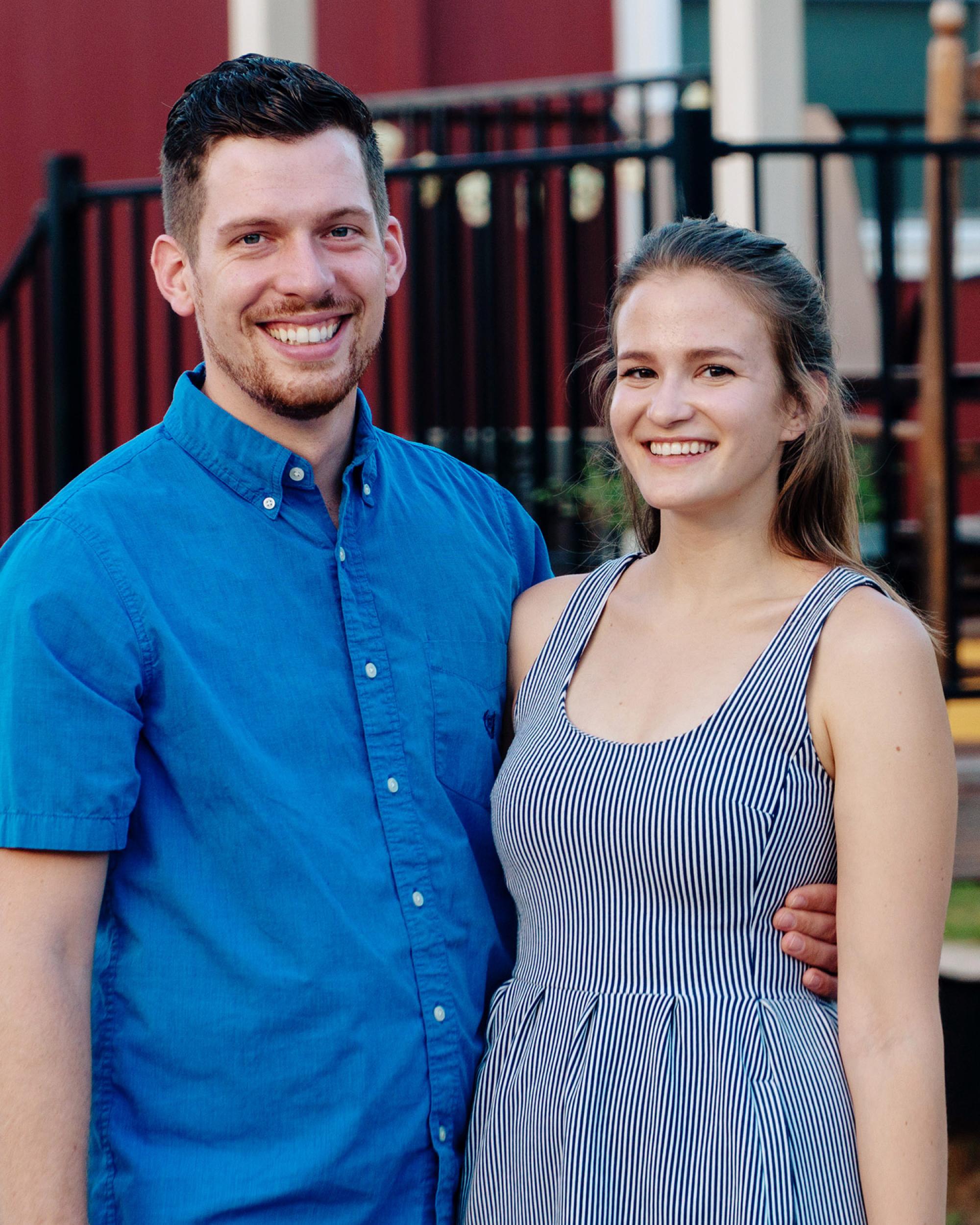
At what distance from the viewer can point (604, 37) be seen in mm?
7562

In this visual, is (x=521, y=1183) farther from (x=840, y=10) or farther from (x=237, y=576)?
(x=840, y=10)

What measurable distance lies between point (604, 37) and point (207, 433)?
6.30 meters

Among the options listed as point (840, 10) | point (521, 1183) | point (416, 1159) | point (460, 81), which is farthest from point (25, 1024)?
point (840, 10)

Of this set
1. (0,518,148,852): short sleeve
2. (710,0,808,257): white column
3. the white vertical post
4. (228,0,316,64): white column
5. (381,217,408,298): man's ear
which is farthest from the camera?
the white vertical post

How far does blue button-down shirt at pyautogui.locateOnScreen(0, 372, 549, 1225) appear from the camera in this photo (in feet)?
5.56

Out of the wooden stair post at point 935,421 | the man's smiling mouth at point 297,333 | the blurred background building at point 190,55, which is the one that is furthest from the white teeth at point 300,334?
the blurred background building at point 190,55

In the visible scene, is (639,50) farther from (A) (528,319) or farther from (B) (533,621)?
(B) (533,621)

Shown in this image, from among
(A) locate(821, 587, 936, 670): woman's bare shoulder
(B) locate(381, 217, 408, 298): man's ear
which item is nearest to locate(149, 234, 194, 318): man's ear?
(B) locate(381, 217, 408, 298): man's ear

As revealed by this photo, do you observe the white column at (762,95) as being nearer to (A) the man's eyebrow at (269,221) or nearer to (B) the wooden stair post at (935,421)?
(B) the wooden stair post at (935,421)

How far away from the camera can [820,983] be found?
1874 mm

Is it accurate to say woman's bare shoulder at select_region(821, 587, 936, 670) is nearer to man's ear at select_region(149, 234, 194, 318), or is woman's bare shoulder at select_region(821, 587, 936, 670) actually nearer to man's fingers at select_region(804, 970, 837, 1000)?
man's fingers at select_region(804, 970, 837, 1000)

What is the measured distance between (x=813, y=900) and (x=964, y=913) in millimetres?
2686

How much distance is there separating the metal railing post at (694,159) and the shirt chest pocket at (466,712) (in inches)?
85.0

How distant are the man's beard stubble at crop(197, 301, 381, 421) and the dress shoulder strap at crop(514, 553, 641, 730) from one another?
469 mm
